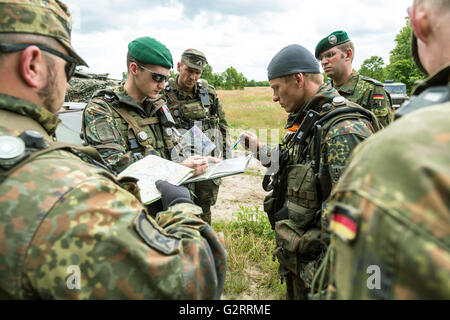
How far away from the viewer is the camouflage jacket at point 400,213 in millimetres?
570

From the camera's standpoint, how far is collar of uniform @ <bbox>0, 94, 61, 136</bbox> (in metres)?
1.04

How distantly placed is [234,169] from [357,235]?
61.5 inches

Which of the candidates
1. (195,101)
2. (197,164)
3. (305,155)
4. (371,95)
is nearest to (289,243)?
(305,155)

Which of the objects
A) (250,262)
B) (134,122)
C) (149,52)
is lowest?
(250,262)

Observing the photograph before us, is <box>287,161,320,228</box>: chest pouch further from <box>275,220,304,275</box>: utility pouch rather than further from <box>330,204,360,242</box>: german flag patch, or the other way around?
<box>330,204,360,242</box>: german flag patch

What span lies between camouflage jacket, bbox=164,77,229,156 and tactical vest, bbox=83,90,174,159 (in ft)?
5.07

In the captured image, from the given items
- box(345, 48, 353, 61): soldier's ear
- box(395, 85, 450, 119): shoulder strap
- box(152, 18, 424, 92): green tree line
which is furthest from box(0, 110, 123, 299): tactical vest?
box(152, 18, 424, 92): green tree line

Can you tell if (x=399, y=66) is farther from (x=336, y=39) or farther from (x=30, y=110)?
(x=30, y=110)

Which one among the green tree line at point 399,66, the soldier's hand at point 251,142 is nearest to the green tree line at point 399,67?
the green tree line at point 399,66

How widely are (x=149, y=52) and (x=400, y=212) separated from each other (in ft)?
7.99

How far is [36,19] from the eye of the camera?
1.10m
